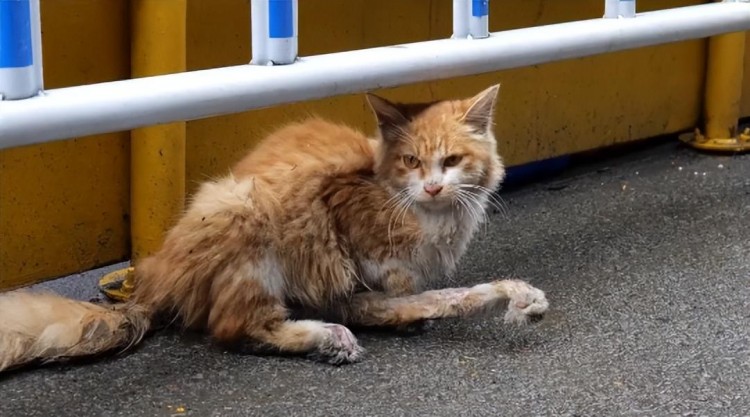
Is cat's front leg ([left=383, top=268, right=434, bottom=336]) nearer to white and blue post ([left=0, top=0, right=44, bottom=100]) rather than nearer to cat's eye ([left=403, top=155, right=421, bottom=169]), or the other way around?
cat's eye ([left=403, top=155, right=421, bottom=169])

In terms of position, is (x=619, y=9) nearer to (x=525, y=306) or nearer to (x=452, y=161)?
(x=452, y=161)

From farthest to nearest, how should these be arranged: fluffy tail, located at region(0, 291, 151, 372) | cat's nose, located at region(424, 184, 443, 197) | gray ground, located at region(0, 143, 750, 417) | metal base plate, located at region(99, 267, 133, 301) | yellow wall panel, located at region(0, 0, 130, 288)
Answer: metal base plate, located at region(99, 267, 133, 301) → yellow wall panel, located at region(0, 0, 130, 288) → cat's nose, located at region(424, 184, 443, 197) → fluffy tail, located at region(0, 291, 151, 372) → gray ground, located at region(0, 143, 750, 417)

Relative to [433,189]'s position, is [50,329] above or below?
below

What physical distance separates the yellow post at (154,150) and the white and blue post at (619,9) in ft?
4.20

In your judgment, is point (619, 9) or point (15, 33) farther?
point (619, 9)

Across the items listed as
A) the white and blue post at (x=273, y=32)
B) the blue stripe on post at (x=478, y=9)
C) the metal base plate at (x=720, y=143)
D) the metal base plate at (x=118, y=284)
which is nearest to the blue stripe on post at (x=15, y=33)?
the white and blue post at (x=273, y=32)

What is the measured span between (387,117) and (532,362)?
752 millimetres

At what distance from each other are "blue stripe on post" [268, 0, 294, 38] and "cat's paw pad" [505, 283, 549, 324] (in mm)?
879

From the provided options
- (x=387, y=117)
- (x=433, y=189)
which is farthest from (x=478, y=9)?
(x=433, y=189)

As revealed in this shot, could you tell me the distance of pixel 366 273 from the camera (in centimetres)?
258

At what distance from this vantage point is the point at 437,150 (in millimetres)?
2527

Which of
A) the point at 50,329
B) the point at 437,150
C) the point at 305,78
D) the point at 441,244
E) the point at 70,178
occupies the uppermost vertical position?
the point at 305,78

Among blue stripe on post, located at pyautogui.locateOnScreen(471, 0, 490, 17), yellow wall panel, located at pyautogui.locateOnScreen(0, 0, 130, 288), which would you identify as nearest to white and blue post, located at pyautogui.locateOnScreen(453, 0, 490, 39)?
blue stripe on post, located at pyautogui.locateOnScreen(471, 0, 490, 17)

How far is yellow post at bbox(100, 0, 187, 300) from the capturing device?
8.72 ft
